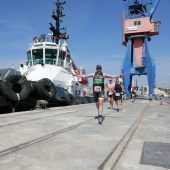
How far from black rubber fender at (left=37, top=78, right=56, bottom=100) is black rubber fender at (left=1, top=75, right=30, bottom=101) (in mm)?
1708

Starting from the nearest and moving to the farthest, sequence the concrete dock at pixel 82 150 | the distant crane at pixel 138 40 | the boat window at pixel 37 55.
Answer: the concrete dock at pixel 82 150
the boat window at pixel 37 55
the distant crane at pixel 138 40

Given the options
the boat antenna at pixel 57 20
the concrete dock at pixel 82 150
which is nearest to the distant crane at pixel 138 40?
the boat antenna at pixel 57 20

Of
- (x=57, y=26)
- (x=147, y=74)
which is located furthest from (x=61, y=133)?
(x=147, y=74)

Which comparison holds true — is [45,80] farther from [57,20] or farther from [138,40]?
[138,40]

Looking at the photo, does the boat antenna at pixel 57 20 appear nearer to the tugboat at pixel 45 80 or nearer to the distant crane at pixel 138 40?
the tugboat at pixel 45 80

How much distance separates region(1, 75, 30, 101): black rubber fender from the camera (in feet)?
35.5

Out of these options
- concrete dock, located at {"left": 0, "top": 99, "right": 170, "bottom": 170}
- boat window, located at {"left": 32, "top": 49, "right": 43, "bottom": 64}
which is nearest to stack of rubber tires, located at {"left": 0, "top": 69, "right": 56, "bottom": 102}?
concrete dock, located at {"left": 0, "top": 99, "right": 170, "bottom": 170}

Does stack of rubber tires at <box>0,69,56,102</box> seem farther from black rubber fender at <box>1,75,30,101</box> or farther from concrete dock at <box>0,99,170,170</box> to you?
concrete dock at <box>0,99,170,170</box>

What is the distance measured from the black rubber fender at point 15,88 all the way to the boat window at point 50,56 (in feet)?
33.1

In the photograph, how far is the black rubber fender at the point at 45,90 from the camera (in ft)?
44.7

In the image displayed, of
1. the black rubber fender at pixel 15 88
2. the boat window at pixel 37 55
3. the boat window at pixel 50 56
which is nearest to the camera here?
the black rubber fender at pixel 15 88

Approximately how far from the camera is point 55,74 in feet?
63.1

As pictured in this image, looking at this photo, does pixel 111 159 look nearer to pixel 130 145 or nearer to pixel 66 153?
pixel 66 153

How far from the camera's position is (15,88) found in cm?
1180
